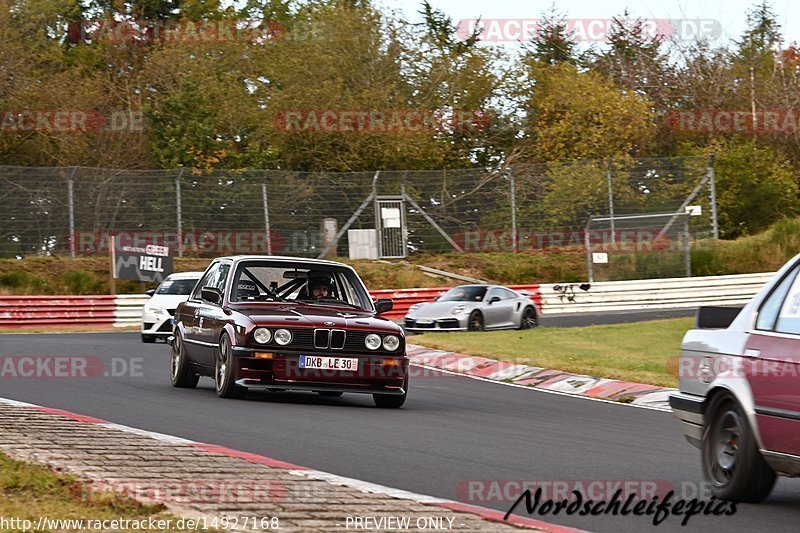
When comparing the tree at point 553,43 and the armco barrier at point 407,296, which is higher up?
the tree at point 553,43

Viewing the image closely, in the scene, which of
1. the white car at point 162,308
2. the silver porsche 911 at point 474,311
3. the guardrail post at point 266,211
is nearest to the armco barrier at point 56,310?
the guardrail post at point 266,211

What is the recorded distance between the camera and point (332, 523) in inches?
221

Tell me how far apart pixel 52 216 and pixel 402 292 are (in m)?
9.78

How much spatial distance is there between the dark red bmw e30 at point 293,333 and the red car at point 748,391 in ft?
17.1

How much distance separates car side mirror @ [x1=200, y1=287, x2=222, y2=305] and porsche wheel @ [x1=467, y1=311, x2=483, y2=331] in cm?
1434

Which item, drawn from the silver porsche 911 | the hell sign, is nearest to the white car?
the silver porsche 911

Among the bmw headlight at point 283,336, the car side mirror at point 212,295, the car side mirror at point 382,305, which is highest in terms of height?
the car side mirror at point 212,295

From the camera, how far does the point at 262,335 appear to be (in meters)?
12.4

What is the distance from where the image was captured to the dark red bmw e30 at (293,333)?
12422 mm

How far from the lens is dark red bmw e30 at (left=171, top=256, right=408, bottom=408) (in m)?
12.4

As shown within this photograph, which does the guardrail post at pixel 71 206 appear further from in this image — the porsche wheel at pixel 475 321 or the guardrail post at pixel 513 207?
the guardrail post at pixel 513 207

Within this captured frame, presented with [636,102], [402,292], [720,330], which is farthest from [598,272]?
[720,330]

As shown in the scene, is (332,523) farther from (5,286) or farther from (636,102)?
(636,102)

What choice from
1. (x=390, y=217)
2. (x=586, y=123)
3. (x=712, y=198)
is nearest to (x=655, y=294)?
(x=712, y=198)
